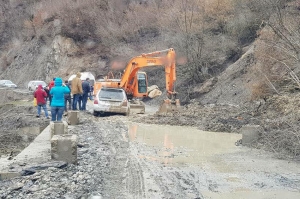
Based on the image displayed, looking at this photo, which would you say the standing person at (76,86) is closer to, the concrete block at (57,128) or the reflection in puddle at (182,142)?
the reflection in puddle at (182,142)

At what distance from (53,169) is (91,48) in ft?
141

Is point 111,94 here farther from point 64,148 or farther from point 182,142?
point 64,148

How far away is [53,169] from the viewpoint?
30.0ft

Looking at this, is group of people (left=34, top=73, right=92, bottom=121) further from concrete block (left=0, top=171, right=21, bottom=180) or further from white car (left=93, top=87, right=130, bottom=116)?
concrete block (left=0, top=171, right=21, bottom=180)

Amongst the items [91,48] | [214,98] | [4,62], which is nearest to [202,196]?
[214,98]

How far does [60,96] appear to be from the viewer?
15797 mm

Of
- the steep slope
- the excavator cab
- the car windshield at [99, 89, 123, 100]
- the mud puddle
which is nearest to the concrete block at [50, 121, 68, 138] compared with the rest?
the mud puddle

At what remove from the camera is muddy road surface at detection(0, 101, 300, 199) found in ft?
26.5

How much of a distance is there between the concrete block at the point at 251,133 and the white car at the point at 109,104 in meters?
9.83

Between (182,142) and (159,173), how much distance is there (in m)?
4.95

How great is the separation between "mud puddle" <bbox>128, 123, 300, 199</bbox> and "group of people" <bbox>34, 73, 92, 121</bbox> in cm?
266

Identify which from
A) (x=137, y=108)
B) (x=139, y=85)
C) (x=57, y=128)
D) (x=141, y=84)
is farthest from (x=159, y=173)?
(x=141, y=84)

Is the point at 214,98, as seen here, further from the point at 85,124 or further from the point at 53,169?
the point at 53,169

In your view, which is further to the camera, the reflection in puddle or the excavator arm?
the excavator arm
